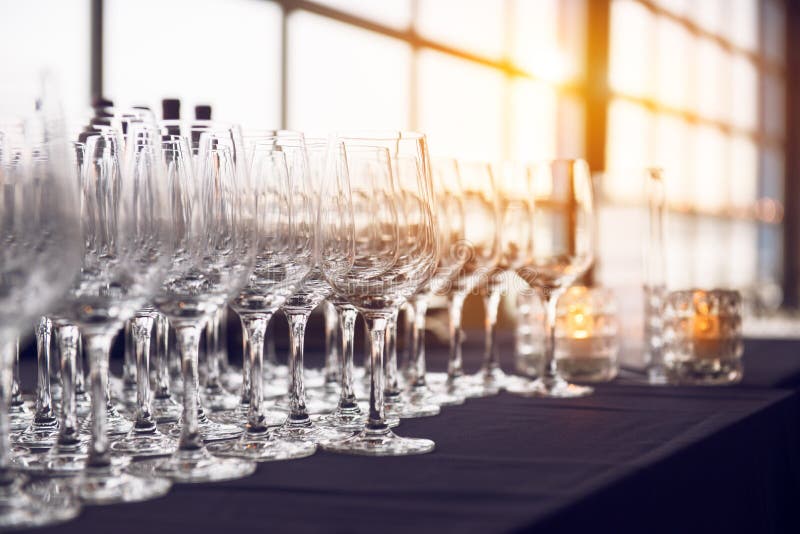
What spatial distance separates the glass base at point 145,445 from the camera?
40.3 inches

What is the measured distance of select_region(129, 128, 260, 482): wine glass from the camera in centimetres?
Result: 92

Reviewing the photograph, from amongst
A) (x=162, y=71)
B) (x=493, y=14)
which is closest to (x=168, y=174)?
(x=162, y=71)

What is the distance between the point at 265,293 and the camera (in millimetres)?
1043

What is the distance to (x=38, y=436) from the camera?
1.11 metres

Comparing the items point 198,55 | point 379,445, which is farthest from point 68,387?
point 198,55

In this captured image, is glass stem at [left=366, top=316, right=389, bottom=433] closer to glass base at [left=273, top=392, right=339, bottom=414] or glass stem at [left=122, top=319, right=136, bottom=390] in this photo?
glass base at [left=273, top=392, right=339, bottom=414]

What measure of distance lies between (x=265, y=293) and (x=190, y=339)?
115 millimetres

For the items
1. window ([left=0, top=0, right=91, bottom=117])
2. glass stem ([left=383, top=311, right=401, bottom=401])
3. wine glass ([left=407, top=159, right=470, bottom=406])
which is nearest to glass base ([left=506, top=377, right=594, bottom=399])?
wine glass ([left=407, top=159, right=470, bottom=406])

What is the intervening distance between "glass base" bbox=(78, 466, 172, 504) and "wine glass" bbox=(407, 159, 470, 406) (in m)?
0.65

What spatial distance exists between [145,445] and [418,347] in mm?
560

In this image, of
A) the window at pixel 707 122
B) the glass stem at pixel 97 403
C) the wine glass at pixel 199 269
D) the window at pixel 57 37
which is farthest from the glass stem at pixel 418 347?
the window at pixel 707 122

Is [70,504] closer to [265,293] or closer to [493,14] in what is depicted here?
[265,293]

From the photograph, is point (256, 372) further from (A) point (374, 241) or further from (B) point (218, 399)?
(B) point (218, 399)

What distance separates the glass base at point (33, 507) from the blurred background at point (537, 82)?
31 centimetres
